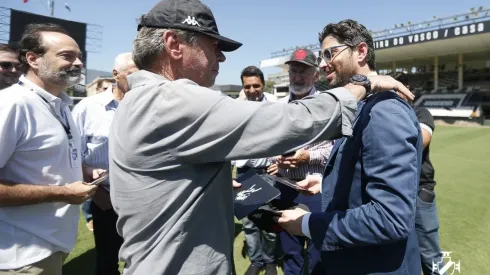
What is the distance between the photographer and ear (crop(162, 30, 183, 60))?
49.8 inches

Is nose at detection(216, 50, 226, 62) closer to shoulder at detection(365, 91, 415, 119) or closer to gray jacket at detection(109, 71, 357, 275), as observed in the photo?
gray jacket at detection(109, 71, 357, 275)

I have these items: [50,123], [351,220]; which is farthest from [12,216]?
[351,220]

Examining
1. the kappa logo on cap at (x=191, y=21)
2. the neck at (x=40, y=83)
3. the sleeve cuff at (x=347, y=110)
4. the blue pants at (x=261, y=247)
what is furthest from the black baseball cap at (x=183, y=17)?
the blue pants at (x=261, y=247)

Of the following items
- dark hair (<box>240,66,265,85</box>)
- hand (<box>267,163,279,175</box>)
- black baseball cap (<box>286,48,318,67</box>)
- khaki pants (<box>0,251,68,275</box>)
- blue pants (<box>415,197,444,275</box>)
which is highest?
black baseball cap (<box>286,48,318,67</box>)

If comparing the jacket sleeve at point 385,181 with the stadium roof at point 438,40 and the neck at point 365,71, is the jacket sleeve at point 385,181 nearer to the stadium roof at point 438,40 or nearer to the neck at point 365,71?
the neck at point 365,71

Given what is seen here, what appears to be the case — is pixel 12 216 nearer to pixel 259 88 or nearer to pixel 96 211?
pixel 96 211

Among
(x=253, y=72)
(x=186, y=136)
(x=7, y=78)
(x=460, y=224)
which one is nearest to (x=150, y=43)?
(x=186, y=136)

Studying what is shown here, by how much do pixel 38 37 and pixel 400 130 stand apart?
8.21 feet

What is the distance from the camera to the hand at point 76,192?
2121 millimetres

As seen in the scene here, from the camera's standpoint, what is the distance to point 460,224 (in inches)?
200

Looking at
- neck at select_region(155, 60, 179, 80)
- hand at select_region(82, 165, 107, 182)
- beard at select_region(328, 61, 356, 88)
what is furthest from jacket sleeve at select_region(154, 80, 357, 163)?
hand at select_region(82, 165, 107, 182)

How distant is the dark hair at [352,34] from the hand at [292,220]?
0.91 metres

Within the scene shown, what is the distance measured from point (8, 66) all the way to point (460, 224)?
6.39m

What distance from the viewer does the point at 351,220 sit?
1.45 m
